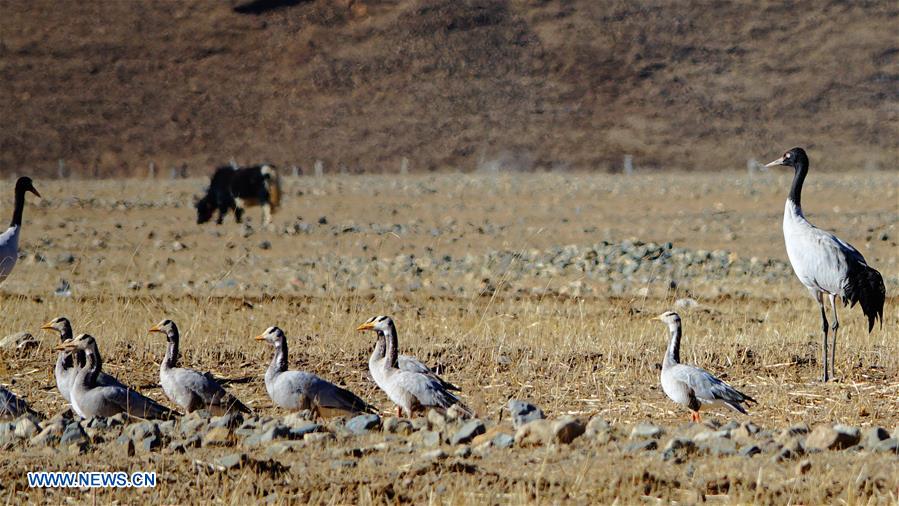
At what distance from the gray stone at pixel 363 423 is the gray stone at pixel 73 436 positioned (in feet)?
4.65

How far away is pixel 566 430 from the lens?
7.06m

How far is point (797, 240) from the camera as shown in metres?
11.4

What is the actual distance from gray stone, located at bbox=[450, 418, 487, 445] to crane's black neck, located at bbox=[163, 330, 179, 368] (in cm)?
238

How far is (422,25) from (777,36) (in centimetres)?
2181

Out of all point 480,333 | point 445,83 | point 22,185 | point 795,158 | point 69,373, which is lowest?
point 480,333

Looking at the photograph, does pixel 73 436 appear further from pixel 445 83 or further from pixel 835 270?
pixel 445 83

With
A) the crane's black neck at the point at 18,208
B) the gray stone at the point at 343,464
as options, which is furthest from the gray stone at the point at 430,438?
the crane's black neck at the point at 18,208

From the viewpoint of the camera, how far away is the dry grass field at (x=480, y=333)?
21.0 ft

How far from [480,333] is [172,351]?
395cm

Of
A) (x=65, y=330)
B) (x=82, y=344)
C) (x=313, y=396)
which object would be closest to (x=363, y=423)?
(x=313, y=396)

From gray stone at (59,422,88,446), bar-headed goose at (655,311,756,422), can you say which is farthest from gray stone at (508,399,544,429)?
gray stone at (59,422,88,446)

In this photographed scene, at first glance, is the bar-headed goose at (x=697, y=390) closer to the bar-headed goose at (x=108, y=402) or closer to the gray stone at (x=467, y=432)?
the gray stone at (x=467, y=432)

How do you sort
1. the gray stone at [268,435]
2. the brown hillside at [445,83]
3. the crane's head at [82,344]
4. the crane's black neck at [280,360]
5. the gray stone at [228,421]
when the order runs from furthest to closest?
1. the brown hillside at [445,83]
2. the crane's black neck at [280,360]
3. the crane's head at [82,344]
4. the gray stone at [228,421]
5. the gray stone at [268,435]

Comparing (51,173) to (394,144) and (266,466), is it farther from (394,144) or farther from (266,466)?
(266,466)
